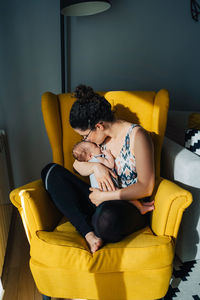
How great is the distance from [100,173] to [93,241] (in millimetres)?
340

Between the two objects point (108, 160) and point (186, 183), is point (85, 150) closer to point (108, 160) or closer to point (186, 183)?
point (108, 160)

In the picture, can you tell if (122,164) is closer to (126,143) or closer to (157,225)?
(126,143)

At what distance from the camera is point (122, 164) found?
1.26 meters

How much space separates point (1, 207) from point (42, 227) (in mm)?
426

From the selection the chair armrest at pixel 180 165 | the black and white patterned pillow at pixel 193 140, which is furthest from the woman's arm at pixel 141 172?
the black and white patterned pillow at pixel 193 140

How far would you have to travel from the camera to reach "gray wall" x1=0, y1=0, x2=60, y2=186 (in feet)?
5.82

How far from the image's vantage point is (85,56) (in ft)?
6.40

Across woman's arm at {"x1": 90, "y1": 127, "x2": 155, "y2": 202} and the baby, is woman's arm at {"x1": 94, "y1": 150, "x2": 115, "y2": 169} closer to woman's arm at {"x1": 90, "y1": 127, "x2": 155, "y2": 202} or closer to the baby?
the baby

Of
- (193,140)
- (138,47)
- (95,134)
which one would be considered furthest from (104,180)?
(138,47)

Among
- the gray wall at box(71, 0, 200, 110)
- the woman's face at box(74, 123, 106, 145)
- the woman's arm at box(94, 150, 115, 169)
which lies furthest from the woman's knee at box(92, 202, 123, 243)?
the gray wall at box(71, 0, 200, 110)

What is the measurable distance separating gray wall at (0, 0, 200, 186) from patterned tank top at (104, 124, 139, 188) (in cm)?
97

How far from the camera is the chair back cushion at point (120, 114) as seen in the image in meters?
1.48

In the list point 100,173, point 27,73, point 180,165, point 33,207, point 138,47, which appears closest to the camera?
point 33,207

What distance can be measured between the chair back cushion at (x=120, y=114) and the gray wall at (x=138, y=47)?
521 mm
